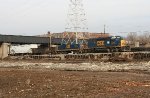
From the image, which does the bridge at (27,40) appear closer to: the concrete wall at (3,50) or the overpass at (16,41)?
the overpass at (16,41)

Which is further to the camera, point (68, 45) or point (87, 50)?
point (68, 45)

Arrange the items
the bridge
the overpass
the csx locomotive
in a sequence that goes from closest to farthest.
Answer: the csx locomotive < the overpass < the bridge

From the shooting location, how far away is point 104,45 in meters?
79.7

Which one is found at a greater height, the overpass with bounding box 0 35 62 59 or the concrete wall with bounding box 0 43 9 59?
the overpass with bounding box 0 35 62 59

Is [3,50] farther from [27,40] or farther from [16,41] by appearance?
[27,40]

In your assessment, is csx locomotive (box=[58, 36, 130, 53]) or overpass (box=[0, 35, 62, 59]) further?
overpass (box=[0, 35, 62, 59])

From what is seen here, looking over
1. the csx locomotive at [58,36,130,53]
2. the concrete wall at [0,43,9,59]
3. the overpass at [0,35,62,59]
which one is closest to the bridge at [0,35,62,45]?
the overpass at [0,35,62,59]

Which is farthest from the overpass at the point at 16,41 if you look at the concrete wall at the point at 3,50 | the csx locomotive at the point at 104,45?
the csx locomotive at the point at 104,45

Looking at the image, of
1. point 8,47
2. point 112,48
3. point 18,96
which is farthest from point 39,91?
point 8,47

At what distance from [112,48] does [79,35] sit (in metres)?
23.3

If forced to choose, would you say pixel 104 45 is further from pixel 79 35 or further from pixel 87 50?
pixel 79 35

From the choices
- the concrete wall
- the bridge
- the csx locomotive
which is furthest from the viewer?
the bridge

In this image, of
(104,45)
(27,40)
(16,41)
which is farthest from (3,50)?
(104,45)

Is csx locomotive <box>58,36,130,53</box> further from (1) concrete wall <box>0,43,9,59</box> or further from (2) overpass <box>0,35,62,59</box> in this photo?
(2) overpass <box>0,35,62,59</box>
